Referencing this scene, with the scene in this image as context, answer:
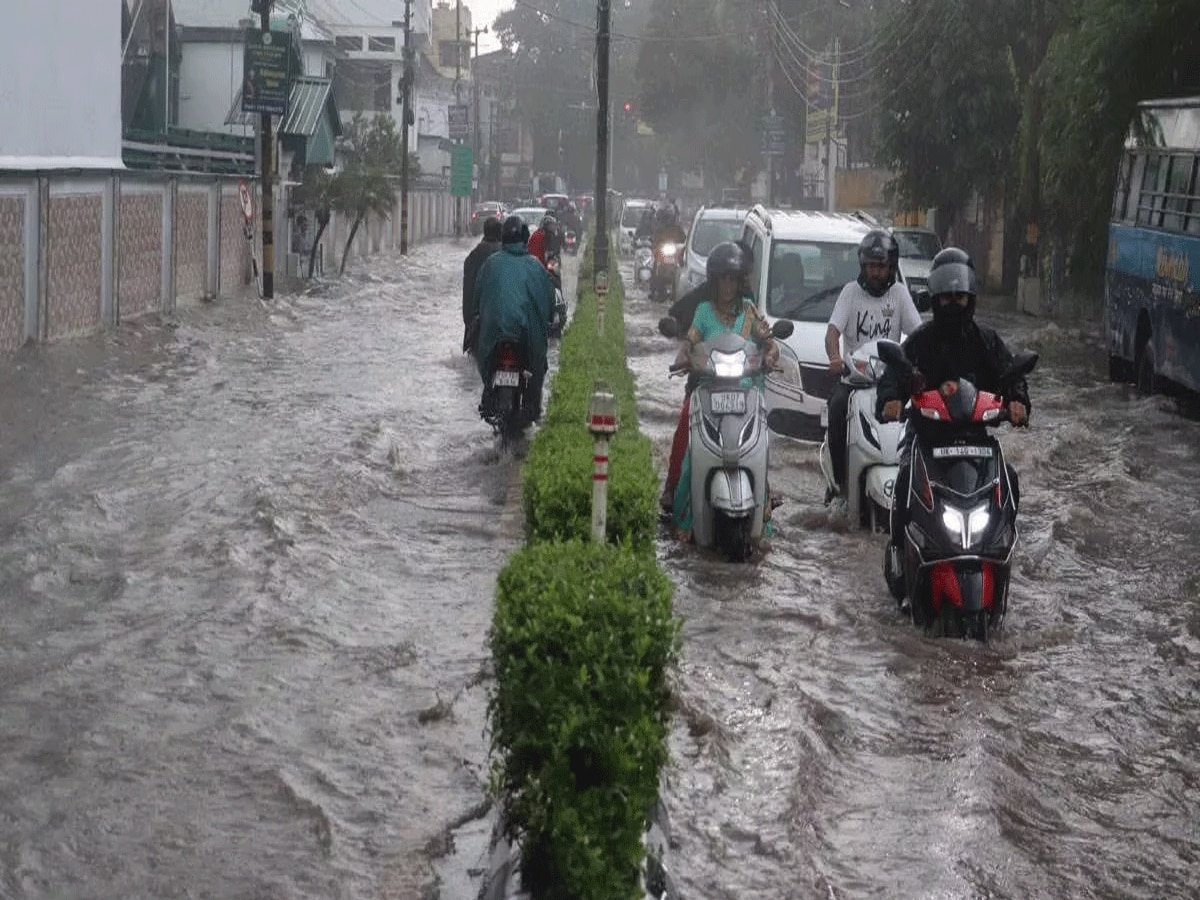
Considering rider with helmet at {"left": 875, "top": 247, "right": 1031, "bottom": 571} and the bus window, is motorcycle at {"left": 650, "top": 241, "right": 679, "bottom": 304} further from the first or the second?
rider with helmet at {"left": 875, "top": 247, "right": 1031, "bottom": 571}

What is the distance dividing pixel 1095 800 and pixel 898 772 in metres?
0.72

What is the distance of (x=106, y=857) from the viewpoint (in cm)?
596

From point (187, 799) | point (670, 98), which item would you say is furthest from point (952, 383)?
point (670, 98)

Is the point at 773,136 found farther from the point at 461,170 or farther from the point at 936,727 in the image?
the point at 936,727

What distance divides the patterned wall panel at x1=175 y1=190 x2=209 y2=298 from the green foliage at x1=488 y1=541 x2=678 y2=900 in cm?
2508

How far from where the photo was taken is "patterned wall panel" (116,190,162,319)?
25.9 m

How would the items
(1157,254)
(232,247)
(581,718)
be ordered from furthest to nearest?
(232,247) → (1157,254) → (581,718)

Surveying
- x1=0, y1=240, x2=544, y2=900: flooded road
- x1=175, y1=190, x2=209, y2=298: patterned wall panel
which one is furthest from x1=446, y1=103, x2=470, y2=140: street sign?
x1=0, y1=240, x2=544, y2=900: flooded road

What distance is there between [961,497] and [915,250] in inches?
885

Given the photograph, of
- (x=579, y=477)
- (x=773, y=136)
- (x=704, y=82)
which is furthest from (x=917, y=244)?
(x=704, y=82)

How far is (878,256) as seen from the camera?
11109mm

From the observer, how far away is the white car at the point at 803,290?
1500cm

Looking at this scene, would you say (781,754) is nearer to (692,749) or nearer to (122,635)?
(692,749)

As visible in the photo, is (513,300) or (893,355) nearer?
(893,355)
